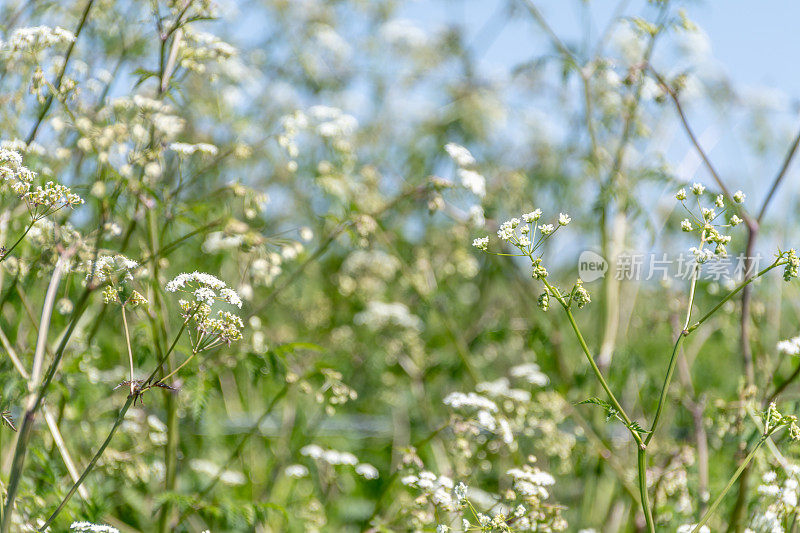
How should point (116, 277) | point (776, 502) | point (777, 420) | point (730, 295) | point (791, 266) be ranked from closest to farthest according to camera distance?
1. point (730, 295)
2. point (791, 266)
3. point (777, 420)
4. point (116, 277)
5. point (776, 502)

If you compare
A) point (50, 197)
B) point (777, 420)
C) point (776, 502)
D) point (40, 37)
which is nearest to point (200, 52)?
point (40, 37)

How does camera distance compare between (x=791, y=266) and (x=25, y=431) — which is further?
(x=25, y=431)

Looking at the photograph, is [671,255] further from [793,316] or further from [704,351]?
[793,316]

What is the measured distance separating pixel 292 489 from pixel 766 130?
534cm

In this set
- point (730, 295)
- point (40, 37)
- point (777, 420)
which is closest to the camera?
point (730, 295)

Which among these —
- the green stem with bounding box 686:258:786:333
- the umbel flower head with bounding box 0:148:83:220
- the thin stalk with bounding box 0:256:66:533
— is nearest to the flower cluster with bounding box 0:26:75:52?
the umbel flower head with bounding box 0:148:83:220

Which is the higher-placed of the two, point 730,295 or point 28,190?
point 28,190

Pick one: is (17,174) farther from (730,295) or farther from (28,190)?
(730,295)

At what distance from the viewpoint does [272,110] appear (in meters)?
7.07

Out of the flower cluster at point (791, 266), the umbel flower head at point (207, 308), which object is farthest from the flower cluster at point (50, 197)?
the flower cluster at point (791, 266)

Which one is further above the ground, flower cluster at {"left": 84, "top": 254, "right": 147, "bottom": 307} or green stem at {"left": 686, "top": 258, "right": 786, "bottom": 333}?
flower cluster at {"left": 84, "top": 254, "right": 147, "bottom": 307}

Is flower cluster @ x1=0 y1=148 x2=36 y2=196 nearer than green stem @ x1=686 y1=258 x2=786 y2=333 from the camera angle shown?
No

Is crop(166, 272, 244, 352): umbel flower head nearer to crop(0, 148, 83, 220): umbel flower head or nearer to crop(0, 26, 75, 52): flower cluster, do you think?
crop(0, 148, 83, 220): umbel flower head

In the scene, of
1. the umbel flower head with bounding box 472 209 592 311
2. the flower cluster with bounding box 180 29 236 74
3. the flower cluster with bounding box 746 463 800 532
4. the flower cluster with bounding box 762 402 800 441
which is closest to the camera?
the umbel flower head with bounding box 472 209 592 311
